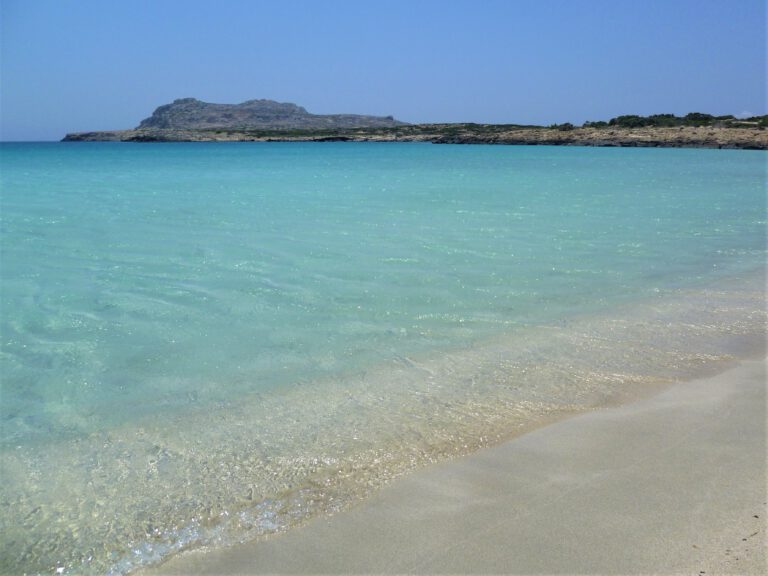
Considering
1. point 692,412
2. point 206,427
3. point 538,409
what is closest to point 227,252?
point 206,427

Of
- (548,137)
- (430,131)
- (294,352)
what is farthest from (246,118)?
(294,352)

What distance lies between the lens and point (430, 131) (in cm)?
10881

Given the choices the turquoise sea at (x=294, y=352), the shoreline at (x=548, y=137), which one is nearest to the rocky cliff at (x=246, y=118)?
the shoreline at (x=548, y=137)

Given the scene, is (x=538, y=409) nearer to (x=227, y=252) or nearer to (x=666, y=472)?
(x=666, y=472)

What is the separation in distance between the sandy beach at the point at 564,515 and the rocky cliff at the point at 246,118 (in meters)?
156

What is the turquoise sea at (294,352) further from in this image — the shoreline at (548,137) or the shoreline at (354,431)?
the shoreline at (548,137)

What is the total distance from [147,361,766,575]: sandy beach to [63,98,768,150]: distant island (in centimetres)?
5847

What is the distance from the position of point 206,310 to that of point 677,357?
4784 millimetres

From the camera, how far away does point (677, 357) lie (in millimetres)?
5539

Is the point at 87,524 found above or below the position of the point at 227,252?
below

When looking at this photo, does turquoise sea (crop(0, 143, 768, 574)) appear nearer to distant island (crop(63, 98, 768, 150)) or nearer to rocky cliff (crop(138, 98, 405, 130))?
distant island (crop(63, 98, 768, 150))

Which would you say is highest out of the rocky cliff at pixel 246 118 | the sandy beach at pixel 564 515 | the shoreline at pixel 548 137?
the rocky cliff at pixel 246 118

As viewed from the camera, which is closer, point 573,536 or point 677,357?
point 573,536

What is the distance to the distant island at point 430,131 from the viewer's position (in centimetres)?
6041
